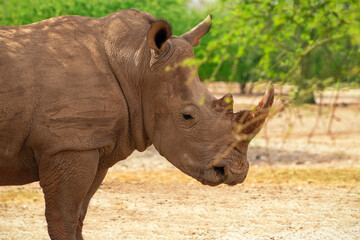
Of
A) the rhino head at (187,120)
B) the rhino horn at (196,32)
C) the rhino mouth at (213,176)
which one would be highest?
the rhino horn at (196,32)

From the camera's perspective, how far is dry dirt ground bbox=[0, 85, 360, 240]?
6668 millimetres

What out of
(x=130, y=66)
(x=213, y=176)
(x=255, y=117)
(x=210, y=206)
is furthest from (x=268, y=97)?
(x=210, y=206)

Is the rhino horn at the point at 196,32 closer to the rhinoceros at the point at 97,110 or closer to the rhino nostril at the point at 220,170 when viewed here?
the rhinoceros at the point at 97,110

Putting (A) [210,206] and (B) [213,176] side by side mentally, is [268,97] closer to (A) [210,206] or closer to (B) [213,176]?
(B) [213,176]

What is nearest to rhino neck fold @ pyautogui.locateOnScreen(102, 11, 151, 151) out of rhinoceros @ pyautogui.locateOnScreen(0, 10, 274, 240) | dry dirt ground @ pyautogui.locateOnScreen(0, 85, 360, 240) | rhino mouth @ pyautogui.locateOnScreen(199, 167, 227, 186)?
rhinoceros @ pyautogui.locateOnScreen(0, 10, 274, 240)

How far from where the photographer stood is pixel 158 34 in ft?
16.6

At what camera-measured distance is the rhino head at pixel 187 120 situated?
5.06 metres

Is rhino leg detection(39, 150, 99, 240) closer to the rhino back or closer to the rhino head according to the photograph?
the rhino back

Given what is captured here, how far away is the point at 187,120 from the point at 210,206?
10.3ft

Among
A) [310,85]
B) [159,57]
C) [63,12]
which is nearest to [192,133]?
[159,57]

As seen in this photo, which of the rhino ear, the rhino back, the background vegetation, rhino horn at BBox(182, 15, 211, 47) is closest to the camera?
the background vegetation

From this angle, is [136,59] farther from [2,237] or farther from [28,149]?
[2,237]

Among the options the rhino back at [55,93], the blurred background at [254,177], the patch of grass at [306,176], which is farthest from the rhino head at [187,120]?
the patch of grass at [306,176]

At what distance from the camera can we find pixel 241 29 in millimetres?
3688
